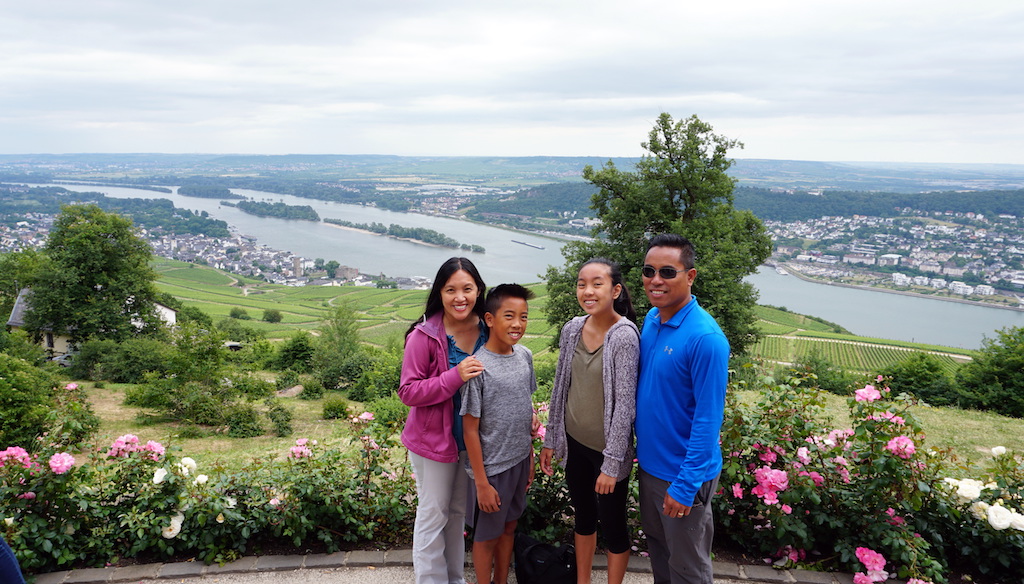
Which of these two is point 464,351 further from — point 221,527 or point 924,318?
point 924,318

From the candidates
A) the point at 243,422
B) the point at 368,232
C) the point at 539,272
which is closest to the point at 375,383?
the point at 243,422

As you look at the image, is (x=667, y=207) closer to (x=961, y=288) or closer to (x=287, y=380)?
(x=287, y=380)

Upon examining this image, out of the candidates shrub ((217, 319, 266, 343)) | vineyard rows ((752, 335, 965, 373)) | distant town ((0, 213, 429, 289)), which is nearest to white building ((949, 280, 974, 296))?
vineyard rows ((752, 335, 965, 373))

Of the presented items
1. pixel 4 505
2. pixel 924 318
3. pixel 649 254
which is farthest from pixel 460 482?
pixel 924 318

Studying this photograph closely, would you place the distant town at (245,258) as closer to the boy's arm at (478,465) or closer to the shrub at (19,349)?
the shrub at (19,349)

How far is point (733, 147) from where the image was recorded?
16.6 m

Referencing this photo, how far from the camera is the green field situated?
3647 cm

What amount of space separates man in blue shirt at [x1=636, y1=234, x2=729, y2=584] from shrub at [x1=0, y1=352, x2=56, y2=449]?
9116 mm

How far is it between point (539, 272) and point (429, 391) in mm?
52825

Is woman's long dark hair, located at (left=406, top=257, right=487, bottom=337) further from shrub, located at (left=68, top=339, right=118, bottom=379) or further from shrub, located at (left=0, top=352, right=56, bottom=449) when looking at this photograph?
shrub, located at (left=68, top=339, right=118, bottom=379)

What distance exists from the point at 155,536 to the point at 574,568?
7.94 ft

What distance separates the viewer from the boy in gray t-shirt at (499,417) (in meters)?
2.61

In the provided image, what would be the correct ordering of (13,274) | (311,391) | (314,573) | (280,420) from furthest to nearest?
(13,274), (311,391), (280,420), (314,573)

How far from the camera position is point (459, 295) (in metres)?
2.65
